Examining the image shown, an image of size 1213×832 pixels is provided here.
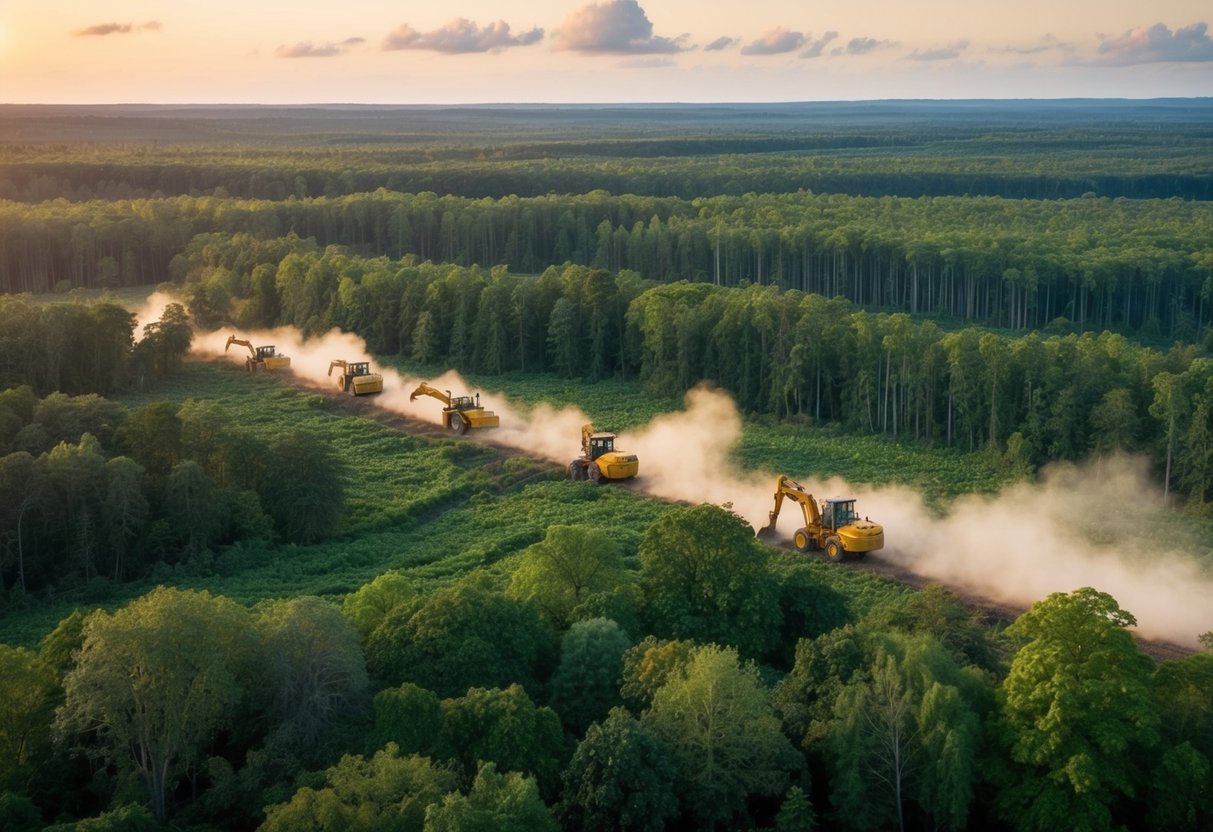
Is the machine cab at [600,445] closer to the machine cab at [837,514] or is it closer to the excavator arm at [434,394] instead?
the excavator arm at [434,394]

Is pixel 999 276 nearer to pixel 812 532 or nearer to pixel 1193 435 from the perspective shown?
pixel 1193 435

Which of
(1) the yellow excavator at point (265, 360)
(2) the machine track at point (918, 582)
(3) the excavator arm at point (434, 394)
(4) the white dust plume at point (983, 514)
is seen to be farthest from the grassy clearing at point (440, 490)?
(3) the excavator arm at point (434, 394)

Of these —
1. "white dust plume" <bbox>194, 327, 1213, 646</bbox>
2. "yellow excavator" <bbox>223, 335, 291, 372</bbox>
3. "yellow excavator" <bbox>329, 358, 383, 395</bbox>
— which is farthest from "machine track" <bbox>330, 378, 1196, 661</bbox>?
"yellow excavator" <bbox>223, 335, 291, 372</bbox>

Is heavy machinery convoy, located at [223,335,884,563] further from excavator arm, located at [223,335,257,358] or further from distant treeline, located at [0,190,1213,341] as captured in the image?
distant treeline, located at [0,190,1213,341]

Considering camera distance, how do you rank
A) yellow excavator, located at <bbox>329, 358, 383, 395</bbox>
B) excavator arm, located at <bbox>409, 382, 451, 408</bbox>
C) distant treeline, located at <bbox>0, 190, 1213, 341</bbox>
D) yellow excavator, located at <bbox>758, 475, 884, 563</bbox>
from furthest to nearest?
1. distant treeline, located at <bbox>0, 190, 1213, 341</bbox>
2. yellow excavator, located at <bbox>329, 358, 383, 395</bbox>
3. excavator arm, located at <bbox>409, 382, 451, 408</bbox>
4. yellow excavator, located at <bbox>758, 475, 884, 563</bbox>

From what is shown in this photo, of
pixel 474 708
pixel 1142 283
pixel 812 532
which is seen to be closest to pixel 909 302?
pixel 1142 283

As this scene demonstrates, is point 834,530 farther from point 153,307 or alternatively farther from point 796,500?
point 153,307

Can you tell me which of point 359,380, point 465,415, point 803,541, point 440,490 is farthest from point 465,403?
point 803,541
